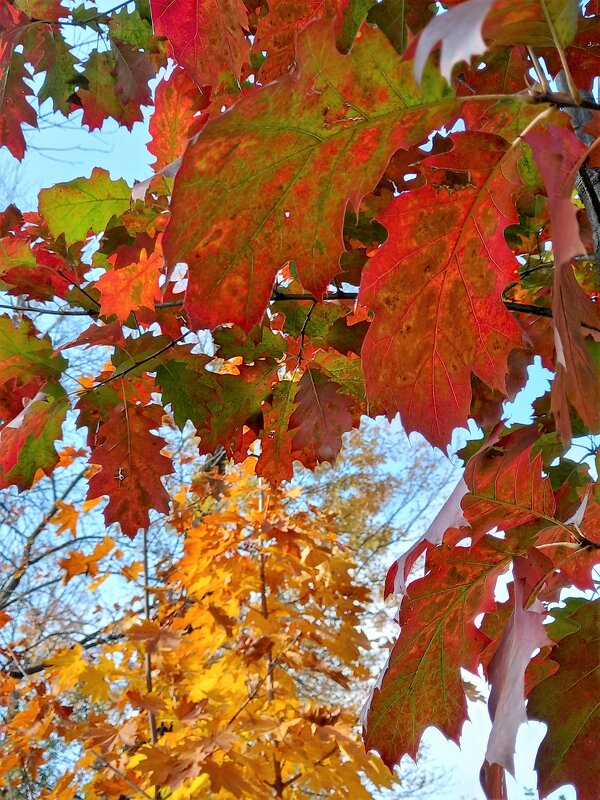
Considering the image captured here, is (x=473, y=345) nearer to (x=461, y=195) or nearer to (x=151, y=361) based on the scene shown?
(x=461, y=195)

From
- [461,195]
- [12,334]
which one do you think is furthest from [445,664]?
[12,334]

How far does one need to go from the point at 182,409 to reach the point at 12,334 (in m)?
0.27

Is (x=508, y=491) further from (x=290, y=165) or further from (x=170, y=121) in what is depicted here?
(x=170, y=121)

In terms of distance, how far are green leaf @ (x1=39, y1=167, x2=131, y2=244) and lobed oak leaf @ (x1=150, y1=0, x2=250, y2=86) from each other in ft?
0.73

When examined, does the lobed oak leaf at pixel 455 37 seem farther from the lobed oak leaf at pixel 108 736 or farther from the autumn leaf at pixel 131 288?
the lobed oak leaf at pixel 108 736

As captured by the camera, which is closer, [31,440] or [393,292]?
[393,292]

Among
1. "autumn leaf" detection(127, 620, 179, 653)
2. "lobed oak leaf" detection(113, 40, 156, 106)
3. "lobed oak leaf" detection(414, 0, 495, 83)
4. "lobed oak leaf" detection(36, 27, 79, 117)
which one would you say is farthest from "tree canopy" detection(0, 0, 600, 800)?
"autumn leaf" detection(127, 620, 179, 653)

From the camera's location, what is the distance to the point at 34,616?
19.9 feet

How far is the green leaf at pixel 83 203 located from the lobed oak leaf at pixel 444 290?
532mm


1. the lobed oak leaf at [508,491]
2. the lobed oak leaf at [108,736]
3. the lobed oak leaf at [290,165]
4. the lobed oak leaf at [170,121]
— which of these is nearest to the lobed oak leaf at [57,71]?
the lobed oak leaf at [170,121]

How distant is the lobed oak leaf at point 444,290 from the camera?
563mm

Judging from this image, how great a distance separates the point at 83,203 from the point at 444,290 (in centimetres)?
61

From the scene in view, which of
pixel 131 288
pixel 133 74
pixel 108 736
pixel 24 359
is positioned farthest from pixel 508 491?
pixel 108 736

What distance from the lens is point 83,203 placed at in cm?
95
